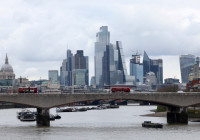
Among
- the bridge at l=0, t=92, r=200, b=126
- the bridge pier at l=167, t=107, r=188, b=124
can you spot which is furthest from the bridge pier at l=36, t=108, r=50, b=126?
the bridge pier at l=167, t=107, r=188, b=124

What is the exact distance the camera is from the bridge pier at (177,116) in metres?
112

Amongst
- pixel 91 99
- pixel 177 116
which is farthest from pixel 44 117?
pixel 177 116

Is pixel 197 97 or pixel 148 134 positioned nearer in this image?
pixel 148 134

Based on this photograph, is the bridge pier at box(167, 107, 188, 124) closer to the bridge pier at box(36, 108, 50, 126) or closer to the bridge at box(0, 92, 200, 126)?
the bridge at box(0, 92, 200, 126)

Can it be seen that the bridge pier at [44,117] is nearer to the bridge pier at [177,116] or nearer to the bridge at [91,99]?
the bridge at [91,99]

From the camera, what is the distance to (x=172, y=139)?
83.0 meters

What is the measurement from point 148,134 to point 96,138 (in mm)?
Answer: 10057

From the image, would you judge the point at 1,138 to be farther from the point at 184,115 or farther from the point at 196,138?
the point at 184,115

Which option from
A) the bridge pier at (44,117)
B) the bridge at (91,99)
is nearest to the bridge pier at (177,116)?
the bridge at (91,99)

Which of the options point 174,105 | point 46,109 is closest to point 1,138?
point 46,109

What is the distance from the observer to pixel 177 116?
11456 centimetres

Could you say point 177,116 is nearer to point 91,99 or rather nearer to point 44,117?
point 91,99

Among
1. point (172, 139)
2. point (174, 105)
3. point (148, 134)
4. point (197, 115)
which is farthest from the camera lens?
point (197, 115)

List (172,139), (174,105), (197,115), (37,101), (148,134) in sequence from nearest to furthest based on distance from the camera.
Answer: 1. (172,139)
2. (148,134)
3. (37,101)
4. (174,105)
5. (197,115)
